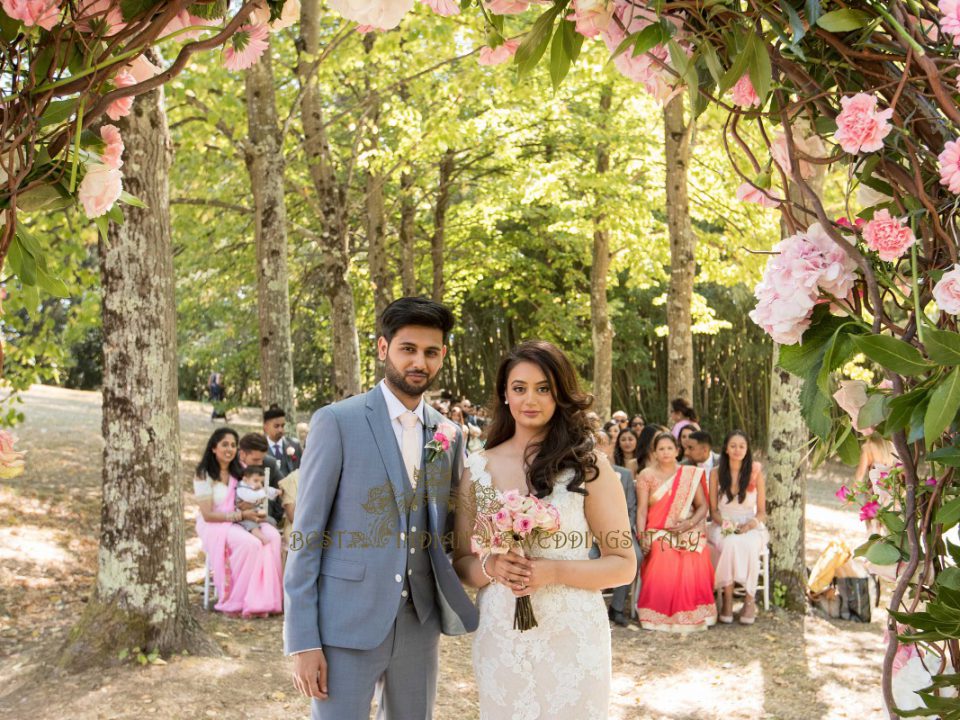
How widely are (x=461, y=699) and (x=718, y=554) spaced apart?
3577 mm

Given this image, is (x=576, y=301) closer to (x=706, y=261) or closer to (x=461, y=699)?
(x=706, y=261)

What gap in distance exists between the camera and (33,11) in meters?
1.66

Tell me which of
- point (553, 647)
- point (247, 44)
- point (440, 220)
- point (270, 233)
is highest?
point (440, 220)

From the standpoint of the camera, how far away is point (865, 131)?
1.62m

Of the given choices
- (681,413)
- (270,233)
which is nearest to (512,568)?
(681,413)

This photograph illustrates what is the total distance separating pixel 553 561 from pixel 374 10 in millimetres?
2142

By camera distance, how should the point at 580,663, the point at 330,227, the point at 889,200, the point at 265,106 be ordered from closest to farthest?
1. the point at 889,200
2. the point at 580,663
3. the point at 265,106
4. the point at 330,227

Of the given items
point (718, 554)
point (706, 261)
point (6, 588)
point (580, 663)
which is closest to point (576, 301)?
point (706, 261)

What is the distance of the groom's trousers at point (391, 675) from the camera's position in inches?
124

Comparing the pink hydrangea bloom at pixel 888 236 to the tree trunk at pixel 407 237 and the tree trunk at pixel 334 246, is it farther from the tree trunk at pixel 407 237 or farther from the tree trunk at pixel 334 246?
the tree trunk at pixel 407 237

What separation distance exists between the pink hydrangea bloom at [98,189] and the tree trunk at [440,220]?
16.7m

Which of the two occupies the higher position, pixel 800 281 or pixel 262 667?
pixel 800 281

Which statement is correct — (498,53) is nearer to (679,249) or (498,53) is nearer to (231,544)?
(231,544)

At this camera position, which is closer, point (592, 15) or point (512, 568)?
point (592, 15)
